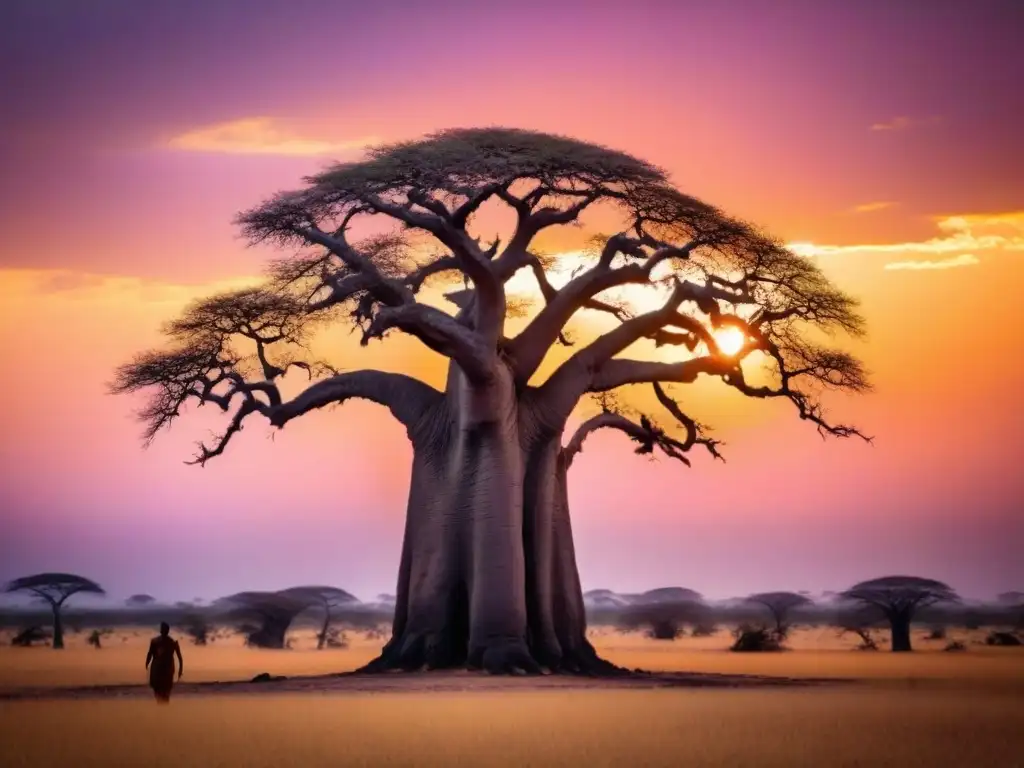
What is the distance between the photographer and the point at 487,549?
2602 centimetres

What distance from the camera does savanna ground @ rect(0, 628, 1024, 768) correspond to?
15719 millimetres

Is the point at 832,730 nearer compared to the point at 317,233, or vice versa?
the point at 832,730

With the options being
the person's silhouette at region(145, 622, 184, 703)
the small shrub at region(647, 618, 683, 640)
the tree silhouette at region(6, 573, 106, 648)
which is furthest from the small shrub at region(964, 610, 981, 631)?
the person's silhouette at region(145, 622, 184, 703)

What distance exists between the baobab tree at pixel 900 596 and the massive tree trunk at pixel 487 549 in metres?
22.9

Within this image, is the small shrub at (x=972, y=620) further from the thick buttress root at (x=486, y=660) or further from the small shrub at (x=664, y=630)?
the thick buttress root at (x=486, y=660)

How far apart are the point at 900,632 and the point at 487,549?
2562 cm

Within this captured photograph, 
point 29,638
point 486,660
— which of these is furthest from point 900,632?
point 486,660

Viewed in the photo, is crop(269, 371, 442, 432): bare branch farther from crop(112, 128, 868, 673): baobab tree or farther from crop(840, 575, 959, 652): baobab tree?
crop(840, 575, 959, 652): baobab tree

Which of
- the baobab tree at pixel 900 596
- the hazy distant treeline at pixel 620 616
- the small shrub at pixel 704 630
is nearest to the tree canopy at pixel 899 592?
the baobab tree at pixel 900 596

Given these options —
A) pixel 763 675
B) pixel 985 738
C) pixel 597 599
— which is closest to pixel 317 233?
pixel 763 675

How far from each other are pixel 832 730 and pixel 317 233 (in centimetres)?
1180

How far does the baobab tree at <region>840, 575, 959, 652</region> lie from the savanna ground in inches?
741

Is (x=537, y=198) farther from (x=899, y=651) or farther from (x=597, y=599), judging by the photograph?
(x=597, y=599)

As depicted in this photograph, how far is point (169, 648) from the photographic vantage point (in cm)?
2133
